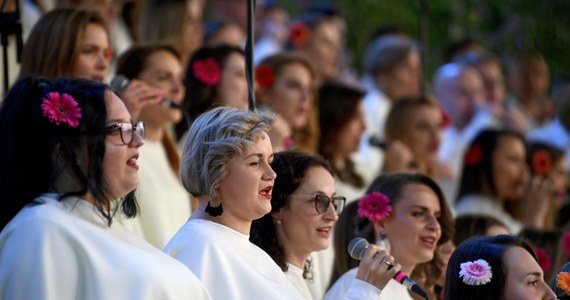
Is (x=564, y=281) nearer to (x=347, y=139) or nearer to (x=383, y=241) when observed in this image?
(x=383, y=241)

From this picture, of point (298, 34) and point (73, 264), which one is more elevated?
point (298, 34)

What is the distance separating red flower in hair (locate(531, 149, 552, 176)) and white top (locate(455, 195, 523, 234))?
0.62 metres

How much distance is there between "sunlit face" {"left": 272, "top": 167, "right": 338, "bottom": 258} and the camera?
5.44 m

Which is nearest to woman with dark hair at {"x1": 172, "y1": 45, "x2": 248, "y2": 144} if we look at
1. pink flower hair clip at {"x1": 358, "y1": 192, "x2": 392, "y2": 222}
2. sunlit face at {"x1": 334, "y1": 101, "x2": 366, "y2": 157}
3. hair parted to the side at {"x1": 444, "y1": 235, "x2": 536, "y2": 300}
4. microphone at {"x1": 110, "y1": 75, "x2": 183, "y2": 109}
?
microphone at {"x1": 110, "y1": 75, "x2": 183, "y2": 109}

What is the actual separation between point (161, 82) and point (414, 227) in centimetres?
185

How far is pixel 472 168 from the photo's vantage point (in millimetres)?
8914

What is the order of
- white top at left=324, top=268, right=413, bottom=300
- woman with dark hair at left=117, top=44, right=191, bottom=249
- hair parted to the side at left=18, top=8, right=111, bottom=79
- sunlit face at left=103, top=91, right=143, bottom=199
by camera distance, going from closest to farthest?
sunlit face at left=103, top=91, right=143, bottom=199 < white top at left=324, top=268, right=413, bottom=300 < hair parted to the side at left=18, top=8, right=111, bottom=79 < woman with dark hair at left=117, top=44, right=191, bottom=249

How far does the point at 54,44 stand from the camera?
20.5 feet

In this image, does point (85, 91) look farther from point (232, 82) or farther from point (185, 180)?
point (232, 82)

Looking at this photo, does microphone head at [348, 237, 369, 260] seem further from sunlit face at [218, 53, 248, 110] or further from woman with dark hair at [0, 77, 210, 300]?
sunlit face at [218, 53, 248, 110]

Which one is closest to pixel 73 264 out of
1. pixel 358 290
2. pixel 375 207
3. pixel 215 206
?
pixel 215 206

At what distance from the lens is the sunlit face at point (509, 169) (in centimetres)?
886

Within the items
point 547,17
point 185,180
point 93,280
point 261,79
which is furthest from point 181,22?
point 93,280

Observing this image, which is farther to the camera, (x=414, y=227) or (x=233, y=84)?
(x=233, y=84)
